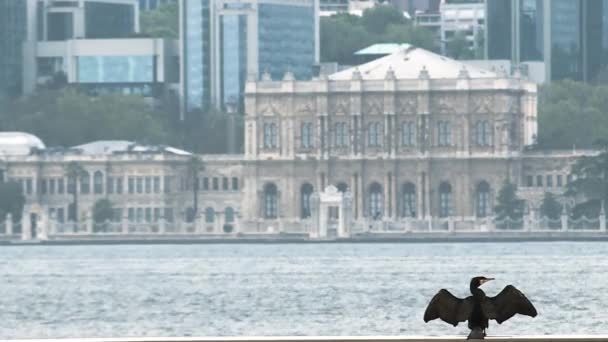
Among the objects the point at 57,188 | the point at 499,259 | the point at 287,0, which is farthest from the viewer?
the point at 287,0

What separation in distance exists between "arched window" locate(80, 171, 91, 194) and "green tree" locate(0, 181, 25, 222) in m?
3.12

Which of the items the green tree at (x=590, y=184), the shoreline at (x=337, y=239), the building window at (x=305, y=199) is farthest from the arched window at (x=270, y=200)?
the green tree at (x=590, y=184)

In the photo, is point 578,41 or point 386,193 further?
point 578,41

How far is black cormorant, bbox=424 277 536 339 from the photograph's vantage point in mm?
37188

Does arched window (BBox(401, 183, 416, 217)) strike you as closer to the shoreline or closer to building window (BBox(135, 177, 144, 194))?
the shoreline

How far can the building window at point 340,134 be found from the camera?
169500mm

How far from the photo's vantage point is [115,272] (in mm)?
110750

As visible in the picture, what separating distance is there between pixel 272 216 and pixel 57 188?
10.8m

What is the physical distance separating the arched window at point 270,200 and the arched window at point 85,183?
8.35 metres

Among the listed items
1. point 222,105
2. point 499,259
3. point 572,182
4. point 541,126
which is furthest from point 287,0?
point 499,259

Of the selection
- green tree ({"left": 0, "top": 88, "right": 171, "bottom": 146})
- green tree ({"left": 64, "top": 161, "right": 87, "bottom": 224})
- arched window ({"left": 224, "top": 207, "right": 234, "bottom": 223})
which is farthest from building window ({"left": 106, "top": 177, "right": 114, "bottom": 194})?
green tree ({"left": 0, "top": 88, "right": 171, "bottom": 146})

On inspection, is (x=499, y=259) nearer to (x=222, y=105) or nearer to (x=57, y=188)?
(x=57, y=188)

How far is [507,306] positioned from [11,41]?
154949mm

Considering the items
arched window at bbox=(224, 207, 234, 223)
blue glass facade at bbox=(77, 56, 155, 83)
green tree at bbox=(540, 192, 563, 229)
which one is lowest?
arched window at bbox=(224, 207, 234, 223)
